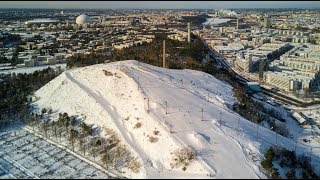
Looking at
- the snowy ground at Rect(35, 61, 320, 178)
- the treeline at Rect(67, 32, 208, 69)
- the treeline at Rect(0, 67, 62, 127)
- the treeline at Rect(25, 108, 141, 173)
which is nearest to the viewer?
the snowy ground at Rect(35, 61, 320, 178)

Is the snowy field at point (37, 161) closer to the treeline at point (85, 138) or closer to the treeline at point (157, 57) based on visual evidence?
the treeline at point (85, 138)

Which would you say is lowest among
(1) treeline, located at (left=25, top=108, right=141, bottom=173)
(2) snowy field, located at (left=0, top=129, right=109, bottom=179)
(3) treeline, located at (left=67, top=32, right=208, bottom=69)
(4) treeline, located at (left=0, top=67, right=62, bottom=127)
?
(2) snowy field, located at (left=0, top=129, right=109, bottom=179)

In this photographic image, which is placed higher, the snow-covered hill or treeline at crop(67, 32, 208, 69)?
treeline at crop(67, 32, 208, 69)

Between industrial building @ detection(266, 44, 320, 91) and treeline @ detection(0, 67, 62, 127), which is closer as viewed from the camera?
treeline @ detection(0, 67, 62, 127)

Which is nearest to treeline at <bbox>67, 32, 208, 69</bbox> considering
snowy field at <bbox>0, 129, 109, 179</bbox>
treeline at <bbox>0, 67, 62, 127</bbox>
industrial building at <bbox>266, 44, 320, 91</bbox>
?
treeline at <bbox>0, 67, 62, 127</bbox>

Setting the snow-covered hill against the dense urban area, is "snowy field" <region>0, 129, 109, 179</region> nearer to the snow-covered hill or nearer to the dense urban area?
the dense urban area

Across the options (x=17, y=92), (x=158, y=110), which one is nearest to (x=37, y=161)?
(x=158, y=110)

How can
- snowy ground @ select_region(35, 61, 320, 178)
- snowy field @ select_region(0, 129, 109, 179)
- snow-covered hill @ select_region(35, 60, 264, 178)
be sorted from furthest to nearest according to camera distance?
snowy field @ select_region(0, 129, 109, 179) → snowy ground @ select_region(35, 61, 320, 178) → snow-covered hill @ select_region(35, 60, 264, 178)
